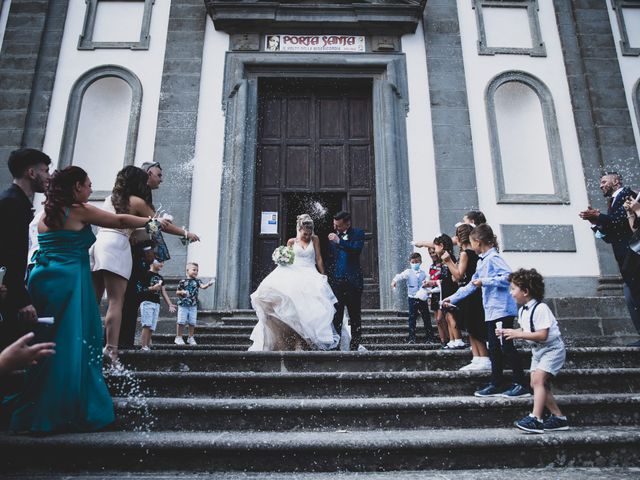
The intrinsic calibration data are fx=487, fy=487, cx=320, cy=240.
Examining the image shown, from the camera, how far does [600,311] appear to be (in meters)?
8.20

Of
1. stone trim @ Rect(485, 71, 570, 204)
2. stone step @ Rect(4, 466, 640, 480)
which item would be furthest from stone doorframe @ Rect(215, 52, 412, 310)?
stone step @ Rect(4, 466, 640, 480)

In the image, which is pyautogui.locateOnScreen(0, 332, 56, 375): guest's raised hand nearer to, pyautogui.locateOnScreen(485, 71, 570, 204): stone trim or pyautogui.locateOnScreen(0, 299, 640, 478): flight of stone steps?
pyautogui.locateOnScreen(0, 299, 640, 478): flight of stone steps

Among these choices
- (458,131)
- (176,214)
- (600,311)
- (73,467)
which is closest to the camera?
(73,467)

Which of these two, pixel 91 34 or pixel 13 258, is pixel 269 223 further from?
pixel 13 258

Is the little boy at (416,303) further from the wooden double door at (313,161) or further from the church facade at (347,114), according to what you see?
the wooden double door at (313,161)

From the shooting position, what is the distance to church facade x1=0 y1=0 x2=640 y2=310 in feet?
29.3

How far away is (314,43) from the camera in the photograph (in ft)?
32.5

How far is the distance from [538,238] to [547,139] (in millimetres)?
2140

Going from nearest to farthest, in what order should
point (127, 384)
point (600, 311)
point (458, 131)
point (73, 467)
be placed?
point (73, 467) < point (127, 384) < point (600, 311) < point (458, 131)

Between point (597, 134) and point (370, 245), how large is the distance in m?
4.84

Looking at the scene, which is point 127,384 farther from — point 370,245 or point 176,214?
point 370,245

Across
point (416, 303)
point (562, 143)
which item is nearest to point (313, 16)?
point (562, 143)

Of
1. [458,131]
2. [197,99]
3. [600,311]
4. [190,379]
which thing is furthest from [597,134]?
[190,379]

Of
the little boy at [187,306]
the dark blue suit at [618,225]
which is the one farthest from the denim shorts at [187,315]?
the dark blue suit at [618,225]
